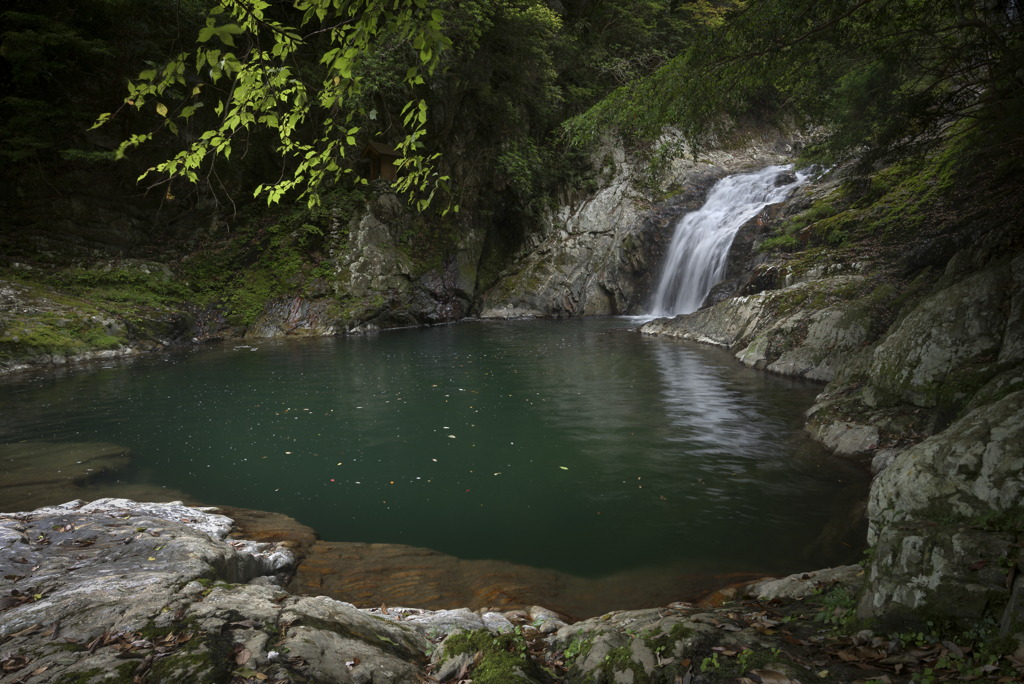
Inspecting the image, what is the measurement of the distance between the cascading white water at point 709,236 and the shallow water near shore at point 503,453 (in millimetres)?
7937

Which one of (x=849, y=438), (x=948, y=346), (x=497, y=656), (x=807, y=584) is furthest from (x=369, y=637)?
(x=948, y=346)

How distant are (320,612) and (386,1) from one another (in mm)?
3407

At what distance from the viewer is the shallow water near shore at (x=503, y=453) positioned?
478 centimetres

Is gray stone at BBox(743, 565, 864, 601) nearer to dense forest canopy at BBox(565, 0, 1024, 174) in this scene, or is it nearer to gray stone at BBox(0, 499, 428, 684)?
gray stone at BBox(0, 499, 428, 684)

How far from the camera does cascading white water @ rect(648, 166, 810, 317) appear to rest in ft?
62.4

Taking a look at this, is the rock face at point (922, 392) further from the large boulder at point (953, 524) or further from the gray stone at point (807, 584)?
the gray stone at point (807, 584)

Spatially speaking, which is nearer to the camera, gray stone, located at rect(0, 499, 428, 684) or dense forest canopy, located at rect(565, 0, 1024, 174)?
gray stone, located at rect(0, 499, 428, 684)

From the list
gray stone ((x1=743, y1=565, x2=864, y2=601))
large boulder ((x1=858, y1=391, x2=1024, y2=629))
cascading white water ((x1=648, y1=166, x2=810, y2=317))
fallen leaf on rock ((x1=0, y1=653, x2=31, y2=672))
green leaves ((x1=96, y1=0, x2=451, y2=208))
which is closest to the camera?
fallen leaf on rock ((x1=0, y1=653, x2=31, y2=672))

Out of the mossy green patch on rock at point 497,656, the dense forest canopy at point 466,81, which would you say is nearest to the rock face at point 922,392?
the mossy green patch on rock at point 497,656

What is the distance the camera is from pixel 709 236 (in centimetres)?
1991

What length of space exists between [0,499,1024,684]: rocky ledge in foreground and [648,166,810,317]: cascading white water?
16877 millimetres

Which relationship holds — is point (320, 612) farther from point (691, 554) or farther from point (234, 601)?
point (691, 554)

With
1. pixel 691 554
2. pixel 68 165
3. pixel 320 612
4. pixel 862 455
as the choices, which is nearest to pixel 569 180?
pixel 68 165

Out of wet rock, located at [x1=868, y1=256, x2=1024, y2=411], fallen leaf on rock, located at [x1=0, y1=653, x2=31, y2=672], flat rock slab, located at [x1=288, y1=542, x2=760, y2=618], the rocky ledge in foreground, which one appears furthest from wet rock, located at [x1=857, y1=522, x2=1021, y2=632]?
fallen leaf on rock, located at [x1=0, y1=653, x2=31, y2=672]
